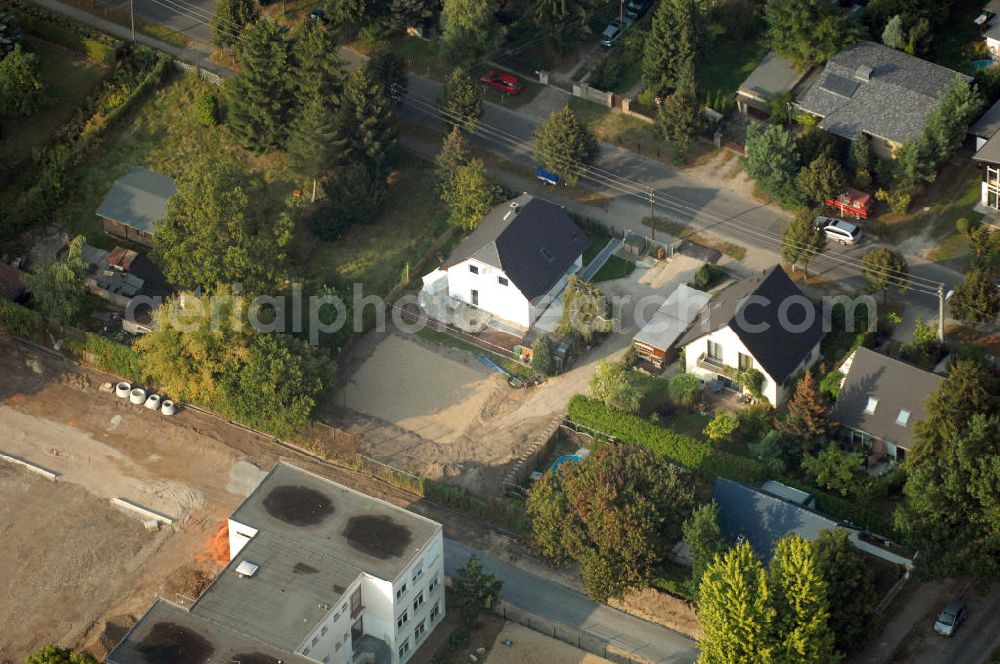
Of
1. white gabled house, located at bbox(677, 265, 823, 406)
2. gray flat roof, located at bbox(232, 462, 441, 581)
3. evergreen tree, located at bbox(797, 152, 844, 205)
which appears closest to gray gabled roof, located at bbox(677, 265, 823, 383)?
white gabled house, located at bbox(677, 265, 823, 406)

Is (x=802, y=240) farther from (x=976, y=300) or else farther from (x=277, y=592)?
(x=277, y=592)

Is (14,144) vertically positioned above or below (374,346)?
above

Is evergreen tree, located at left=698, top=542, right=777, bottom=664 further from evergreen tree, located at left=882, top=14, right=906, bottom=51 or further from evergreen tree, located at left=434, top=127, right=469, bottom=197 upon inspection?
evergreen tree, located at left=882, top=14, right=906, bottom=51

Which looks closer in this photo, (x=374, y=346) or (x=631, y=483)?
(x=631, y=483)

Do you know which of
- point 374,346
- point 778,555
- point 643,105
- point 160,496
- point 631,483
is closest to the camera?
point 778,555

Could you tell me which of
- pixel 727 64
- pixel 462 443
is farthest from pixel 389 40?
pixel 462 443

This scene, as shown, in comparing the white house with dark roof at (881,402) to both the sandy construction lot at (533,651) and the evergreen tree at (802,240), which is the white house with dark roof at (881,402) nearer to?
the evergreen tree at (802,240)

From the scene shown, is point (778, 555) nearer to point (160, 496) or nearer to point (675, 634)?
point (675, 634)

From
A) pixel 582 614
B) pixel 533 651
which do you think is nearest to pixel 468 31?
pixel 582 614
